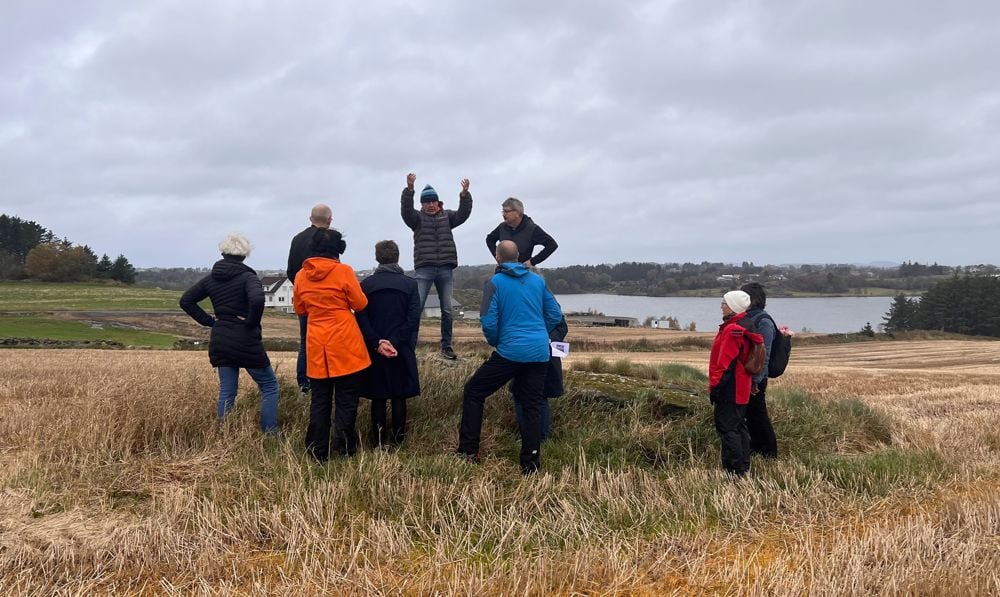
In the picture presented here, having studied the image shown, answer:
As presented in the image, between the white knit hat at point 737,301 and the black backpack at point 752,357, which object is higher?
the white knit hat at point 737,301

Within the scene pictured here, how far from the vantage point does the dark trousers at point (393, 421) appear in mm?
5922

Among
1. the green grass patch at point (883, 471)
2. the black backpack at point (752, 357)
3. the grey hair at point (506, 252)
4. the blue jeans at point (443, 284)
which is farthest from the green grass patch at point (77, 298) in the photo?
the green grass patch at point (883, 471)

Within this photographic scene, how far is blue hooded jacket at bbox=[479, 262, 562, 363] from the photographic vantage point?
539cm

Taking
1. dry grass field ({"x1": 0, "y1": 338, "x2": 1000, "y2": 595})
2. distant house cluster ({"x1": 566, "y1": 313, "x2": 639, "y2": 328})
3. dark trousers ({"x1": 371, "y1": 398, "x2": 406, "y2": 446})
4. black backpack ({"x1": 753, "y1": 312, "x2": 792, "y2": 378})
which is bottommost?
distant house cluster ({"x1": 566, "y1": 313, "x2": 639, "y2": 328})

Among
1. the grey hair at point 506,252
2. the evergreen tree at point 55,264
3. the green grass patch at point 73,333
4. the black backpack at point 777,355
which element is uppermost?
the evergreen tree at point 55,264

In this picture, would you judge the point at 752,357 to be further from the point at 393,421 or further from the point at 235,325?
the point at 235,325

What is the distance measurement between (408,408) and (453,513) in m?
2.56

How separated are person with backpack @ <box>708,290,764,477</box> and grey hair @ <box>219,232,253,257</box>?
179 inches

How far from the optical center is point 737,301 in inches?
225

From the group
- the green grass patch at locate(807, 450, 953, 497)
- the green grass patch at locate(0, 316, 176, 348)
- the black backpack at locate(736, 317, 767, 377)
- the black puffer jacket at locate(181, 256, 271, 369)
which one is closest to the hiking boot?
the black puffer jacket at locate(181, 256, 271, 369)

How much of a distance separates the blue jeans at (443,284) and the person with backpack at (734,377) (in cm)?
374

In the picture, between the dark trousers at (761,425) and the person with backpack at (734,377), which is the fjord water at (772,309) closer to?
the dark trousers at (761,425)

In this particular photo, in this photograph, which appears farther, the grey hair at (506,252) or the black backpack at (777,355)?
the black backpack at (777,355)

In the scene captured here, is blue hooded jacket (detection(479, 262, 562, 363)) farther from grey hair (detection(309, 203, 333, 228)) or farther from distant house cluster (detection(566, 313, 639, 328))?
distant house cluster (detection(566, 313, 639, 328))
